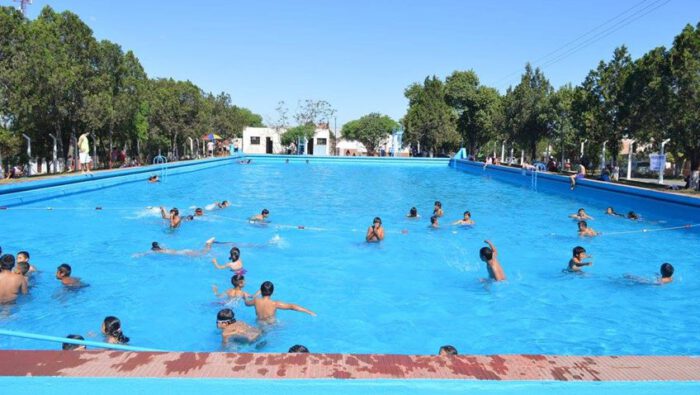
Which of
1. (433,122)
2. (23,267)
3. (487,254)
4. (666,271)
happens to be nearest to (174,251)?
(23,267)

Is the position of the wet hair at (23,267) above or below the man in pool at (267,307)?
above

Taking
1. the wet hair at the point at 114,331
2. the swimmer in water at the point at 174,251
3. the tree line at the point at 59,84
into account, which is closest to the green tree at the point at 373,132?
the tree line at the point at 59,84

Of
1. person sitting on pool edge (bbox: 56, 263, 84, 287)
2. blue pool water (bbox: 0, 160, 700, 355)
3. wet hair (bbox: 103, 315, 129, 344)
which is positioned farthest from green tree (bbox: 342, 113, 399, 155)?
wet hair (bbox: 103, 315, 129, 344)

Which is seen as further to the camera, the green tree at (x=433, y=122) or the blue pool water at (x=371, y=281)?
the green tree at (x=433, y=122)

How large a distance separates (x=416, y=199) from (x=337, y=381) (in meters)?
19.4

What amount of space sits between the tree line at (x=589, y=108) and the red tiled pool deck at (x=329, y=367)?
67.2 ft

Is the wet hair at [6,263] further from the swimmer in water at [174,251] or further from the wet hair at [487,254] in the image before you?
the wet hair at [487,254]

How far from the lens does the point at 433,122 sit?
169ft

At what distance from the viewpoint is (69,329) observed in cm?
689

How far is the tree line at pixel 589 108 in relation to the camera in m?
19.9

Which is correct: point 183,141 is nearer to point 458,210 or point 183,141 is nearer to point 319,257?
point 458,210

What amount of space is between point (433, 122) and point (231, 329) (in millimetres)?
47026

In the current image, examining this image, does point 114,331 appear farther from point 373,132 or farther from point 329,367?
point 373,132

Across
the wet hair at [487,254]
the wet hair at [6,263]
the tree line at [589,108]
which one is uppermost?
the tree line at [589,108]
